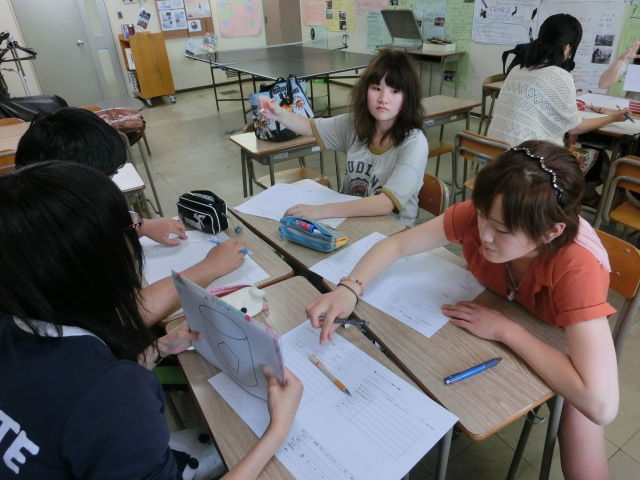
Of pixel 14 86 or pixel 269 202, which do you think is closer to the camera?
pixel 269 202

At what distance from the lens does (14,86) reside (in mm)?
5863

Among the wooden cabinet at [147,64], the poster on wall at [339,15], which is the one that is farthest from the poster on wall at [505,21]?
the wooden cabinet at [147,64]

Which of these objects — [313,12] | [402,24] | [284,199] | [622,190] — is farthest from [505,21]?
[284,199]

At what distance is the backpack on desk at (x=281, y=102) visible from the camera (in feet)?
7.98

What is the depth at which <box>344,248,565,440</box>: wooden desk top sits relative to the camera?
30.6 inches

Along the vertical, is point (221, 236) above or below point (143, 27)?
below

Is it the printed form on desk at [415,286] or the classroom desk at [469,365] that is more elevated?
the printed form on desk at [415,286]

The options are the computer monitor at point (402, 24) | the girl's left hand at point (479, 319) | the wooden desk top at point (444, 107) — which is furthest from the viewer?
the computer monitor at point (402, 24)

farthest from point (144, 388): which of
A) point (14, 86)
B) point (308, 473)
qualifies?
point (14, 86)

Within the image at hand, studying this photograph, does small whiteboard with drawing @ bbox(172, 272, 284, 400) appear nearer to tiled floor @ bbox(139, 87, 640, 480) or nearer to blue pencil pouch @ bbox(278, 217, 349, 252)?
blue pencil pouch @ bbox(278, 217, 349, 252)

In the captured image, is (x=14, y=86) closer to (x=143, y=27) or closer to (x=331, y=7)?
(x=143, y=27)

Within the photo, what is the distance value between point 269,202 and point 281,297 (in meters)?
0.61

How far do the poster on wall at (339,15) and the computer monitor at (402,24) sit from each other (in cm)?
123

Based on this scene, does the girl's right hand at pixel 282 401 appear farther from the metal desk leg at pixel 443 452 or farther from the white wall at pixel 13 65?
the white wall at pixel 13 65
